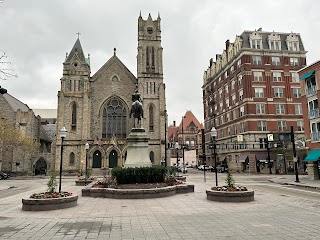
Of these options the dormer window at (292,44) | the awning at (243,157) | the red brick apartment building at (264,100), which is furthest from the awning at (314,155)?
the dormer window at (292,44)

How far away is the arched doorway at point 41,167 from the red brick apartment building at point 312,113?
4687 centimetres

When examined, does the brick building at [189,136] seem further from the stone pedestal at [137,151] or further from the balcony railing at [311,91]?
the stone pedestal at [137,151]

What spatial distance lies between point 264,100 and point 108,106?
95.3 ft

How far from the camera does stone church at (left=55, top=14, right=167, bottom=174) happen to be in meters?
48.3

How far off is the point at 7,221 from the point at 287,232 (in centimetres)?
931

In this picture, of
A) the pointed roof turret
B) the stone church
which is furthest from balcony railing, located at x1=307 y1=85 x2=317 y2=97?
the pointed roof turret

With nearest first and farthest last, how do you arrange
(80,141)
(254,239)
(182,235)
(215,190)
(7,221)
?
(254,239) < (182,235) < (7,221) < (215,190) < (80,141)

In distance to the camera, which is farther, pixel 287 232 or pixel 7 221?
pixel 7 221

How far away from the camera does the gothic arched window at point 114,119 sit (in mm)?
51344

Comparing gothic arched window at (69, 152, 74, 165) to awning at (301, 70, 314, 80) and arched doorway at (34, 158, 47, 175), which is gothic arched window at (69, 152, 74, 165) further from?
awning at (301, 70, 314, 80)

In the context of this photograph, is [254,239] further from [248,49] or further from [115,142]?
[248,49]

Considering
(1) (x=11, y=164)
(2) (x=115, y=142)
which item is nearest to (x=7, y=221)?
(2) (x=115, y=142)

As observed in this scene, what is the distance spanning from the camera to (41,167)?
55.7 metres

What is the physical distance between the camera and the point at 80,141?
48.5 metres
